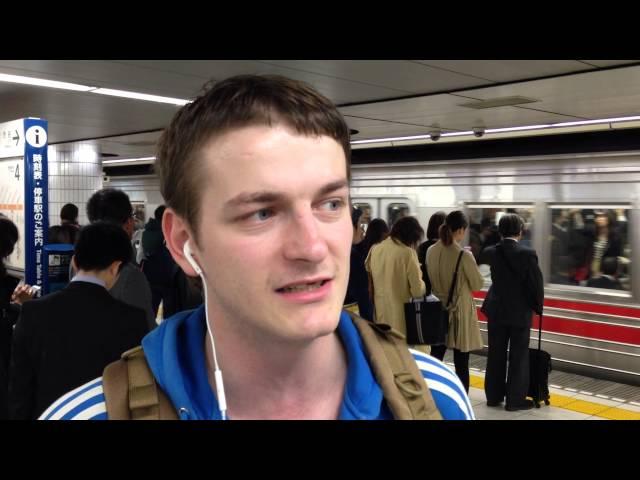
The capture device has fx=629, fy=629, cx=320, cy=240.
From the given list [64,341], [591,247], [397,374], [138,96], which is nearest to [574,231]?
[591,247]

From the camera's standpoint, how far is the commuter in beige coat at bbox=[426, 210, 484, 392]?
6020 mm

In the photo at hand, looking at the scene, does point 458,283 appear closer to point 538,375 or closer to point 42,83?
point 538,375

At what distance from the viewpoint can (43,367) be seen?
2.63 meters

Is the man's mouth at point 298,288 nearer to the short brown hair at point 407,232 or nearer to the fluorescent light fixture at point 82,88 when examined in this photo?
the fluorescent light fixture at point 82,88

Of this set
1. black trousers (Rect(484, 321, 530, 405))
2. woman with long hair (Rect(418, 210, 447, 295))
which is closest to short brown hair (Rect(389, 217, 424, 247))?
woman with long hair (Rect(418, 210, 447, 295))

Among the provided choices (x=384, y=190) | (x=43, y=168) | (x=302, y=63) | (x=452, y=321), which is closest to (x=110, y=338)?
(x=302, y=63)

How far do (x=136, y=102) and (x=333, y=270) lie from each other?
4.90 meters

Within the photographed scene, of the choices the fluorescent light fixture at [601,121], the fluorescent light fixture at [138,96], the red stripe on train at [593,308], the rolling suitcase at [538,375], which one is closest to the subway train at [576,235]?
the red stripe on train at [593,308]

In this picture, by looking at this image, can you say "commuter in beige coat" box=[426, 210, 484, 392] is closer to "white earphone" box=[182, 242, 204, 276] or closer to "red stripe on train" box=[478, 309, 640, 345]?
"red stripe on train" box=[478, 309, 640, 345]

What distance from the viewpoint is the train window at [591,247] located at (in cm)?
738

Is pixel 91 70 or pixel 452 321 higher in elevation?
pixel 91 70
